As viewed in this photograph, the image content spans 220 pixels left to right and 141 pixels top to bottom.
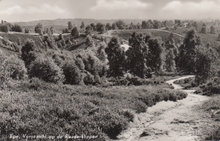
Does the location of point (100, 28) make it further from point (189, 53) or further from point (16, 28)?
point (189, 53)

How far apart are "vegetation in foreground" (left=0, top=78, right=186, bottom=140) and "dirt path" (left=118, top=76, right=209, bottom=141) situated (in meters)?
0.83

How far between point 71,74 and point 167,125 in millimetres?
26201

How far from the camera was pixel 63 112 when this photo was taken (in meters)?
20.4

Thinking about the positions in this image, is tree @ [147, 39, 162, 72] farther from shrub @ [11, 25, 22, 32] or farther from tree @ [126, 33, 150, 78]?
shrub @ [11, 25, 22, 32]

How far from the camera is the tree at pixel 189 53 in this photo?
70812mm

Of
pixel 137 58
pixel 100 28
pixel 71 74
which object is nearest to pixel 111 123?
pixel 71 74

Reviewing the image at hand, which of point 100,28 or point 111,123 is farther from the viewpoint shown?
point 100,28

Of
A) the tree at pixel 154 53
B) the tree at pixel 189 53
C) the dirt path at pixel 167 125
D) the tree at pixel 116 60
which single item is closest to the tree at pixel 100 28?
the tree at pixel 189 53

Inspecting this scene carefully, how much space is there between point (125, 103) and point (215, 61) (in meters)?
33.9

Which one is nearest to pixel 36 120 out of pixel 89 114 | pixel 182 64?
pixel 89 114

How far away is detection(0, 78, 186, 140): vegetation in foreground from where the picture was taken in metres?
18.1

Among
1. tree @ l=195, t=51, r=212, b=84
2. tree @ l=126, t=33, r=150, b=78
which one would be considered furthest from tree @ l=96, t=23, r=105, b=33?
tree @ l=195, t=51, r=212, b=84

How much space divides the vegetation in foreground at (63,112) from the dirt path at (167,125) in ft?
2.71

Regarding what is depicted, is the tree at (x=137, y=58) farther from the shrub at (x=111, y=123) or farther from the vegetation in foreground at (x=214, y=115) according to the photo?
the shrub at (x=111, y=123)
